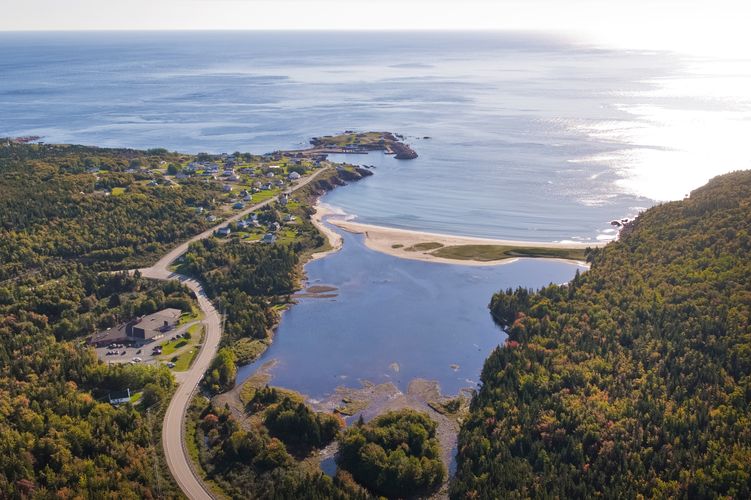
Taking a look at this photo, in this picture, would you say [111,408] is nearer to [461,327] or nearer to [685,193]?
[461,327]

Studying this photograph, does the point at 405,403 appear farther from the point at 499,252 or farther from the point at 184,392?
the point at 499,252

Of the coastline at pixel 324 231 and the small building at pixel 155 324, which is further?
the coastline at pixel 324 231

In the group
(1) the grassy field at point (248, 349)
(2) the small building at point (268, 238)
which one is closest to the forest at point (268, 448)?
(1) the grassy field at point (248, 349)

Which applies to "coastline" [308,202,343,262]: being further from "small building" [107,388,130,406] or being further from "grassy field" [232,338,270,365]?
"small building" [107,388,130,406]

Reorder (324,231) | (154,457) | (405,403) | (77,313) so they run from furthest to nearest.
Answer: (324,231)
(77,313)
(405,403)
(154,457)

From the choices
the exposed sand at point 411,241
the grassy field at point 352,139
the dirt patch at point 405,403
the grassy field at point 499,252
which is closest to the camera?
the dirt patch at point 405,403

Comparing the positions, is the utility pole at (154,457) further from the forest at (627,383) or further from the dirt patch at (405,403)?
the forest at (627,383)

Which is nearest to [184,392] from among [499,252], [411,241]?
[411,241]
